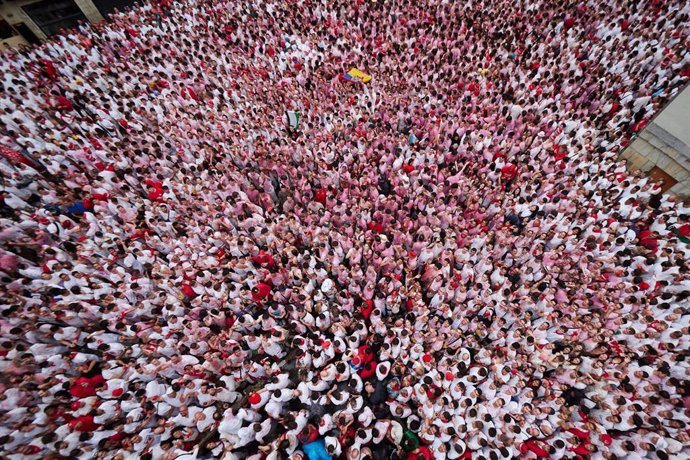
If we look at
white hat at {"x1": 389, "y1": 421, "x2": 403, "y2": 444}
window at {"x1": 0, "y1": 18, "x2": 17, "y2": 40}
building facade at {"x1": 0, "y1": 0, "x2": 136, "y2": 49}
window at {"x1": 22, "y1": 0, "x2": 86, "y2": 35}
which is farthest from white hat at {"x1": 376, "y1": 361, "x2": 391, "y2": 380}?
window at {"x1": 0, "y1": 18, "x2": 17, "y2": 40}

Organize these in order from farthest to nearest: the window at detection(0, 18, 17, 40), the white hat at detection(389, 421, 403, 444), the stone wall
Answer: the window at detection(0, 18, 17, 40) < the stone wall < the white hat at detection(389, 421, 403, 444)

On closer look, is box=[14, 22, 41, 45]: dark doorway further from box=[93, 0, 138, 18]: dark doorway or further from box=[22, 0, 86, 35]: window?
box=[93, 0, 138, 18]: dark doorway

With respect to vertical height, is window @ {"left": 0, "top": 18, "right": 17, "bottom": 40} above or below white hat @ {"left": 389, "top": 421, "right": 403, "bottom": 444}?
above

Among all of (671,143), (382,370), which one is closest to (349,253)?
(382,370)

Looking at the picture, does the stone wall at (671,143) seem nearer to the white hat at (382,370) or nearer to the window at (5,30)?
the white hat at (382,370)

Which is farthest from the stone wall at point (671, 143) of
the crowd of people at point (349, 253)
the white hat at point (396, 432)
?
the white hat at point (396, 432)

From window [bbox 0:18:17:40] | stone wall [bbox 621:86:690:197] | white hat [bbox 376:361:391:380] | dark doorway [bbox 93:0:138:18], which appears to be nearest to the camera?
white hat [bbox 376:361:391:380]

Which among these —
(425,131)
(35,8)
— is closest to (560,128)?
(425,131)

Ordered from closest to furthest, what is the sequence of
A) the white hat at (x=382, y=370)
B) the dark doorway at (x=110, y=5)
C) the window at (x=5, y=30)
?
the white hat at (x=382, y=370) < the window at (x=5, y=30) < the dark doorway at (x=110, y=5)
